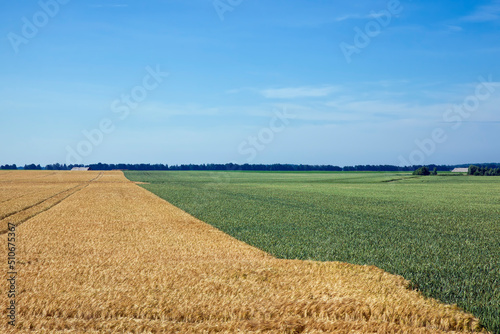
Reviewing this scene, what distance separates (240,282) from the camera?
29.2ft

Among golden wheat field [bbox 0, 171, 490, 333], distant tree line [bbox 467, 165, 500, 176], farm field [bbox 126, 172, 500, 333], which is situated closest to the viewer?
golden wheat field [bbox 0, 171, 490, 333]

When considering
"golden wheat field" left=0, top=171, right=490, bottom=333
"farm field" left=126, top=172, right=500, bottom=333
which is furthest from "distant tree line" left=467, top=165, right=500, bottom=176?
"golden wheat field" left=0, top=171, right=490, bottom=333

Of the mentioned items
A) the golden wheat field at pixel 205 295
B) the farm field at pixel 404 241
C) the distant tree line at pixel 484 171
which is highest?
the distant tree line at pixel 484 171

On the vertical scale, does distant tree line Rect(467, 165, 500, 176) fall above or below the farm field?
above

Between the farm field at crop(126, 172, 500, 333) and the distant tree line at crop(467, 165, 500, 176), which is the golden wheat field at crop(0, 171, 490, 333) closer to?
the farm field at crop(126, 172, 500, 333)

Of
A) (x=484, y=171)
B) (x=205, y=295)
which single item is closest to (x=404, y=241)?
(x=205, y=295)

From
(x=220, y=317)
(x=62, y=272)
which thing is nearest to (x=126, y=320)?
(x=220, y=317)

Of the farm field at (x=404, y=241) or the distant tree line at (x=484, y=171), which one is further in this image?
the distant tree line at (x=484, y=171)

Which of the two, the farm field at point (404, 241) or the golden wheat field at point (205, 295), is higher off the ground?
the golden wheat field at point (205, 295)

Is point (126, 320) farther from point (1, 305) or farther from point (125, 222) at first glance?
point (125, 222)

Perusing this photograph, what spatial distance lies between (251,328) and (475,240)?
40.3 feet

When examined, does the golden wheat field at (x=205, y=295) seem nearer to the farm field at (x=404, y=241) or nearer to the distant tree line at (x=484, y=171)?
the farm field at (x=404, y=241)

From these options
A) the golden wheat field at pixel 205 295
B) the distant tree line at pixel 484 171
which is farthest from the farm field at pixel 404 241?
the distant tree line at pixel 484 171

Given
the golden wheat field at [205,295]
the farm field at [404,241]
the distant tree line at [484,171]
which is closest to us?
the golden wheat field at [205,295]
